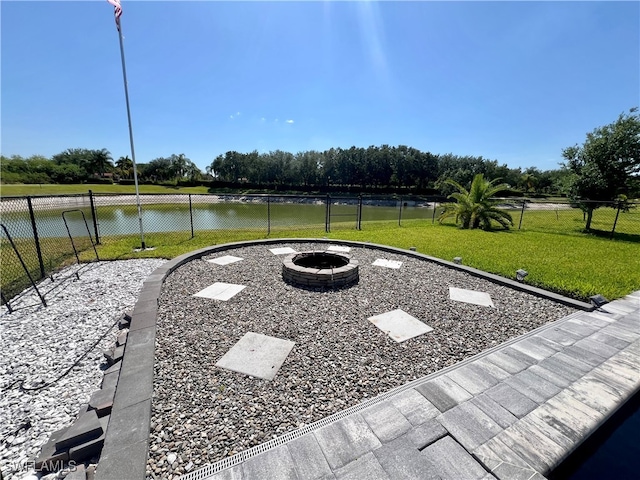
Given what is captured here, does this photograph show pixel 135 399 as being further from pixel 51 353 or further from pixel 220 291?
pixel 220 291

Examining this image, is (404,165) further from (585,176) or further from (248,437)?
(248,437)

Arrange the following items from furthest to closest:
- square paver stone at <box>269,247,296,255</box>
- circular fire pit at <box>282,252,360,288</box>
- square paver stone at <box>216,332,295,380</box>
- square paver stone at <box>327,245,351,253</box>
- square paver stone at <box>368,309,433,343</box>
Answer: square paver stone at <box>327,245,351,253</box> < square paver stone at <box>269,247,296,255</box> < circular fire pit at <box>282,252,360,288</box> < square paver stone at <box>368,309,433,343</box> < square paver stone at <box>216,332,295,380</box>

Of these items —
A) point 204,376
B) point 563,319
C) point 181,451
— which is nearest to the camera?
point 181,451

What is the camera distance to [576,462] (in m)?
1.64

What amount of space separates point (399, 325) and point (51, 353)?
11.6ft

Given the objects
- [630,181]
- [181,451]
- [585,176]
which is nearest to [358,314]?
[181,451]

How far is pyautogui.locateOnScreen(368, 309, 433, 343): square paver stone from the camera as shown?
2.83 m

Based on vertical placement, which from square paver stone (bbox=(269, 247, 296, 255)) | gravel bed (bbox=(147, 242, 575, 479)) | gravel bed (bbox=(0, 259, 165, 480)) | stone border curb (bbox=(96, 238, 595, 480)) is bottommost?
gravel bed (bbox=(0, 259, 165, 480))

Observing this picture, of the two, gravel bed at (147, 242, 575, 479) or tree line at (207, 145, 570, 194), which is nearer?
gravel bed at (147, 242, 575, 479)

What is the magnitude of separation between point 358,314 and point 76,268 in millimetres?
5294

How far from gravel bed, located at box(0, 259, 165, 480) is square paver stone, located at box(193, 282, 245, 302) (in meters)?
0.99

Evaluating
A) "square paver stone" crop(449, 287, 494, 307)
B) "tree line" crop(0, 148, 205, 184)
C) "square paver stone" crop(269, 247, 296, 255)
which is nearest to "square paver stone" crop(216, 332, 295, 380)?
"square paver stone" crop(449, 287, 494, 307)

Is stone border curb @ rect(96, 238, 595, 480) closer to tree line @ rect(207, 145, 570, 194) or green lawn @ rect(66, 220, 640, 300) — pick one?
green lawn @ rect(66, 220, 640, 300)

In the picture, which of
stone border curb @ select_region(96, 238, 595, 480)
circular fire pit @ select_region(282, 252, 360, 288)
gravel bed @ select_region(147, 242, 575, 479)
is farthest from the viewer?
circular fire pit @ select_region(282, 252, 360, 288)
